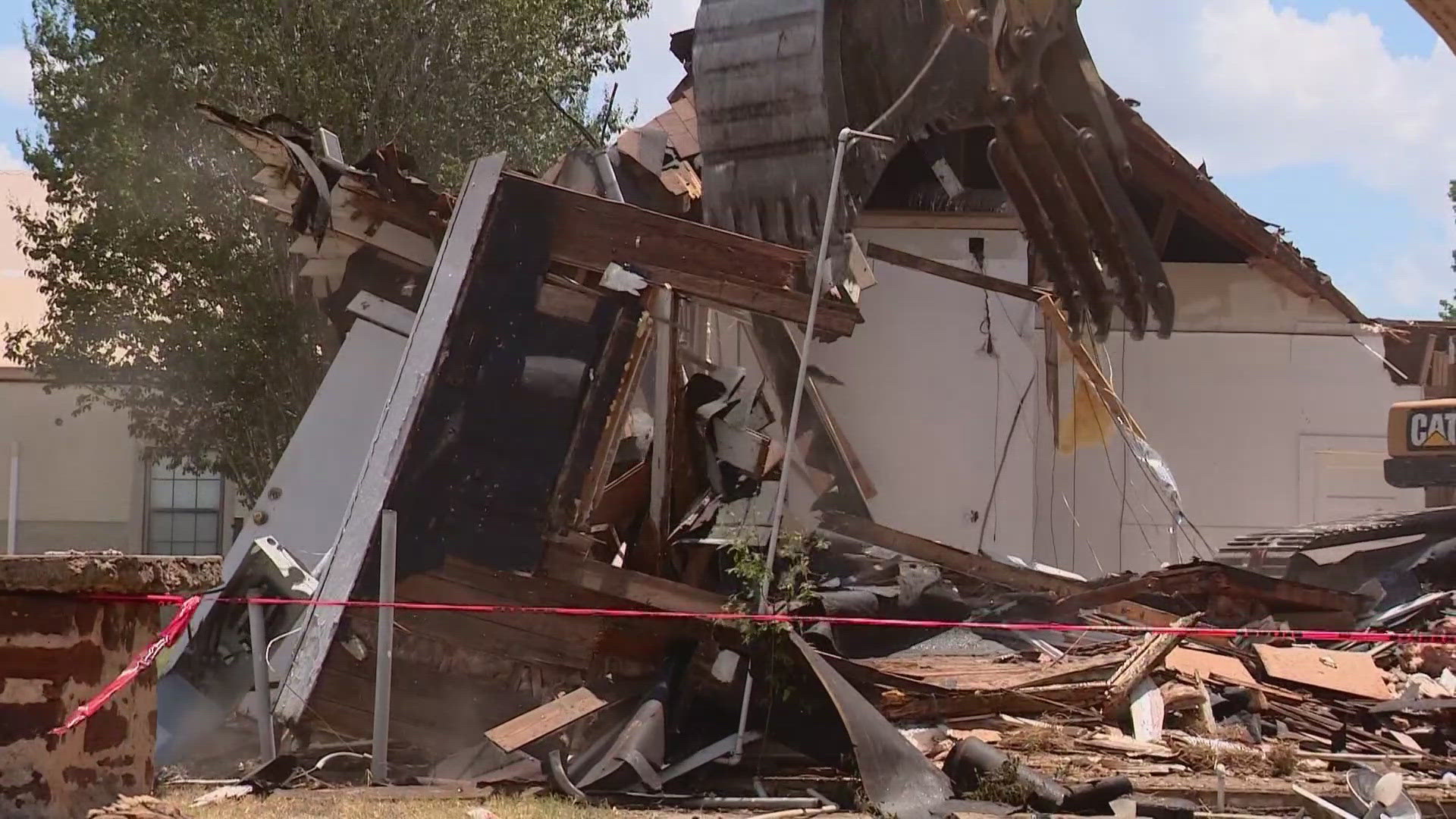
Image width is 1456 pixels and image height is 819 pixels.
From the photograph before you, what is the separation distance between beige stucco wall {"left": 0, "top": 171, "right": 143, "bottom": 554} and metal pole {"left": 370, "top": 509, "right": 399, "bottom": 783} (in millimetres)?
19132

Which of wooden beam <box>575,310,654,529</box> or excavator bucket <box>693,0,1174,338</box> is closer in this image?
wooden beam <box>575,310,654,529</box>

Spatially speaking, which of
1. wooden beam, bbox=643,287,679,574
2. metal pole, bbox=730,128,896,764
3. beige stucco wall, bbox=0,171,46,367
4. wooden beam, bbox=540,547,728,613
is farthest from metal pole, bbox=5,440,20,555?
metal pole, bbox=730,128,896,764

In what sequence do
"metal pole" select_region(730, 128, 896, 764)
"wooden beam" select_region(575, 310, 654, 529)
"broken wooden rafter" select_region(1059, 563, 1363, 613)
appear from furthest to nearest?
"broken wooden rafter" select_region(1059, 563, 1363, 613)
"wooden beam" select_region(575, 310, 654, 529)
"metal pole" select_region(730, 128, 896, 764)

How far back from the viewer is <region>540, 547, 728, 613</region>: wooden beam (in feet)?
25.4

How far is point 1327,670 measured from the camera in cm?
909

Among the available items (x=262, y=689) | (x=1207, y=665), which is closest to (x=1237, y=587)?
(x=1207, y=665)

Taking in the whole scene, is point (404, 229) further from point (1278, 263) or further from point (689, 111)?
point (1278, 263)

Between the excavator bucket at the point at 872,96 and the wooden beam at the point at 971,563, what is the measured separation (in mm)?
2777

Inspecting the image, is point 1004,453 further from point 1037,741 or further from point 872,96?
point 1037,741

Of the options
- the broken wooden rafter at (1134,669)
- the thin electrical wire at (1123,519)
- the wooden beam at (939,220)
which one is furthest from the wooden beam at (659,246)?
the thin electrical wire at (1123,519)

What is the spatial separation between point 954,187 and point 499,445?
9.06 m

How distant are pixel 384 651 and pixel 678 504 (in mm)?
2289

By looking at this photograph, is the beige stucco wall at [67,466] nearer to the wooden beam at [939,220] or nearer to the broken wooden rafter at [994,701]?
the wooden beam at [939,220]

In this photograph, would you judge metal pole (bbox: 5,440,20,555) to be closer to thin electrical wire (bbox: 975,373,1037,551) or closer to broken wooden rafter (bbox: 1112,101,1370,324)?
thin electrical wire (bbox: 975,373,1037,551)
